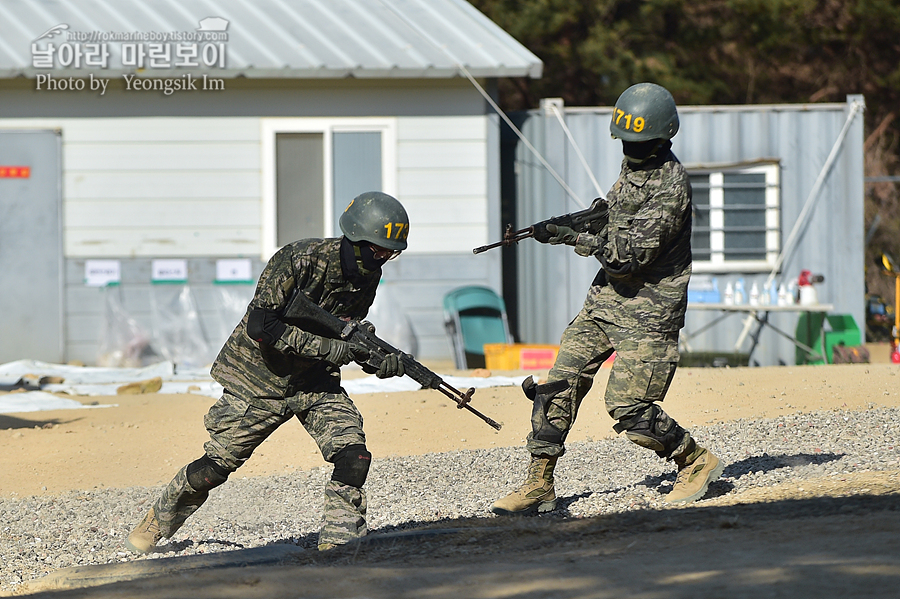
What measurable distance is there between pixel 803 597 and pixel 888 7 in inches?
698

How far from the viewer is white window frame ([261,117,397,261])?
1180cm

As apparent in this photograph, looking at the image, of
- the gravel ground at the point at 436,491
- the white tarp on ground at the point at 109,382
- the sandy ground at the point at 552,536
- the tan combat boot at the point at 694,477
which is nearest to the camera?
the sandy ground at the point at 552,536

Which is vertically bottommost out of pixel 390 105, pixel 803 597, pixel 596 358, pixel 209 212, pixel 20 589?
pixel 20 589

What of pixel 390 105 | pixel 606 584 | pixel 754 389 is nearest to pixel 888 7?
pixel 390 105

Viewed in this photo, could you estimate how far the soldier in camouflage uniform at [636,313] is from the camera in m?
4.92

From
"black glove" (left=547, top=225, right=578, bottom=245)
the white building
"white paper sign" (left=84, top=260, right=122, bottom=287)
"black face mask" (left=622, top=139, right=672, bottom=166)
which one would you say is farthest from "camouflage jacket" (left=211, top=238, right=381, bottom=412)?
"white paper sign" (left=84, top=260, right=122, bottom=287)

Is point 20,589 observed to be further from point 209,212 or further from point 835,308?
point 835,308

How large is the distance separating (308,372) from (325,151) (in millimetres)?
7365

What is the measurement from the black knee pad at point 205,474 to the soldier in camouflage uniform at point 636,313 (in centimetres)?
141

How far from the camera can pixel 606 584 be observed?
3.39 meters

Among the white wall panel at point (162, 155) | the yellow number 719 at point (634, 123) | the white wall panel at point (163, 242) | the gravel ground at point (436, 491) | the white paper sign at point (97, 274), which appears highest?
the white wall panel at point (162, 155)

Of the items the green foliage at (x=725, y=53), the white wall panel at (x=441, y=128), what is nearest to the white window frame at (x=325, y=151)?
the white wall panel at (x=441, y=128)

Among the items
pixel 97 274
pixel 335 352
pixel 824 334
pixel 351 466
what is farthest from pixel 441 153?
pixel 351 466

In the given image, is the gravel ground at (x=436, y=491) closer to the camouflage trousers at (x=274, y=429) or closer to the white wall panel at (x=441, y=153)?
the camouflage trousers at (x=274, y=429)
